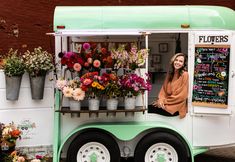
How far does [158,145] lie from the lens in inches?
229

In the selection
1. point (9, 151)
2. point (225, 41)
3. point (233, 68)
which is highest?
point (225, 41)

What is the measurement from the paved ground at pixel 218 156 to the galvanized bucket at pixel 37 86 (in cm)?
184

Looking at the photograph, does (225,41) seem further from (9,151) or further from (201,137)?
(9,151)

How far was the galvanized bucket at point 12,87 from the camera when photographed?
5.93m

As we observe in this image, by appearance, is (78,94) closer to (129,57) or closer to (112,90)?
(112,90)

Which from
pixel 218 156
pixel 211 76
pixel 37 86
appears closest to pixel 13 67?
pixel 37 86

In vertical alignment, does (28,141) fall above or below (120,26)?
below

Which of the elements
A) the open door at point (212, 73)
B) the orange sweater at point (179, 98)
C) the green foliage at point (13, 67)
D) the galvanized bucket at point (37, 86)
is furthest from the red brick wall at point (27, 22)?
the open door at point (212, 73)

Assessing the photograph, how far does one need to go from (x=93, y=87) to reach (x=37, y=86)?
893 millimetres

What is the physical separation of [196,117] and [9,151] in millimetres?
2697

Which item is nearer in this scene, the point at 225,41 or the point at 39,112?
the point at 225,41

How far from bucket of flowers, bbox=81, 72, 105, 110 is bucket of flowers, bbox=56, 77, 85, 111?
0.09m

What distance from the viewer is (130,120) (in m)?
5.98

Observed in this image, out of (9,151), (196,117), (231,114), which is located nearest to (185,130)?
(196,117)
